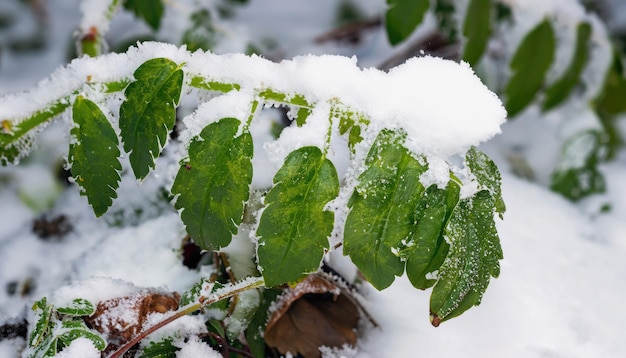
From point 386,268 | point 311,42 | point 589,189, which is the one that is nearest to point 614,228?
point 589,189

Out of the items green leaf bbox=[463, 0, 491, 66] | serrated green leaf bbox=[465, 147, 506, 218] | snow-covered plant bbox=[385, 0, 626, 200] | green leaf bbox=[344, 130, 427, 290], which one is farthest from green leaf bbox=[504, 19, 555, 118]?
green leaf bbox=[344, 130, 427, 290]

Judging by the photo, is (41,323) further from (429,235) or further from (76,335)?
(429,235)

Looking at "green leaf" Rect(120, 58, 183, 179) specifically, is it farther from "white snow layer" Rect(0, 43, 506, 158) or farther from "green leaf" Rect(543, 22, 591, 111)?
"green leaf" Rect(543, 22, 591, 111)

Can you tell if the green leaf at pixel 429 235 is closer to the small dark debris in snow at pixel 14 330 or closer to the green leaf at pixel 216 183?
the green leaf at pixel 216 183

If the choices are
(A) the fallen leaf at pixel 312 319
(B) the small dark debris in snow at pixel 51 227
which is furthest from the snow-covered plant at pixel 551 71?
(B) the small dark debris in snow at pixel 51 227

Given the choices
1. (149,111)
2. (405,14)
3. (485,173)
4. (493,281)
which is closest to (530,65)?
(405,14)

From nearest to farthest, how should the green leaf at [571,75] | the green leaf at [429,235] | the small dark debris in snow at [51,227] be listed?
the green leaf at [429,235]
the small dark debris in snow at [51,227]
the green leaf at [571,75]
